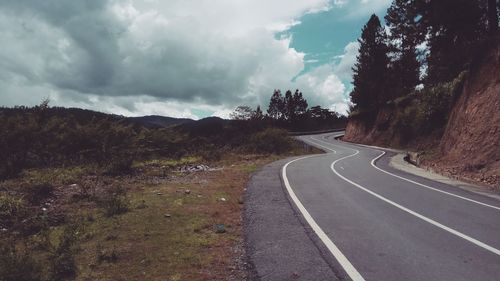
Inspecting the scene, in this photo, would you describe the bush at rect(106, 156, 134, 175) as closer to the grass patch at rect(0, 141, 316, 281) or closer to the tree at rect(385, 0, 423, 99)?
the grass patch at rect(0, 141, 316, 281)

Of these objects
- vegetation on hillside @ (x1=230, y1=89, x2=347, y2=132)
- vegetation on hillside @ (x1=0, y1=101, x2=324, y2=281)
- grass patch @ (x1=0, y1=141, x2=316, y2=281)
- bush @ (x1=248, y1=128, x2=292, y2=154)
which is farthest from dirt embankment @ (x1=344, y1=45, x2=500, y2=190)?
vegetation on hillside @ (x1=230, y1=89, x2=347, y2=132)

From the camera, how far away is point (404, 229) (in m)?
7.94

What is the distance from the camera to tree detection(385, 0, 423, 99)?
1058 inches

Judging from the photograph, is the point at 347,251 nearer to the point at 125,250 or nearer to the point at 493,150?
the point at 125,250

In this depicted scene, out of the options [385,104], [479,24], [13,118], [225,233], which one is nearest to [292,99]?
[385,104]

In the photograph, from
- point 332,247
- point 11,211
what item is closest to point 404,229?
point 332,247

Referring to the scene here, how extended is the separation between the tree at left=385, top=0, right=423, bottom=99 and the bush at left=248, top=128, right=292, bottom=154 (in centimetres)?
1466

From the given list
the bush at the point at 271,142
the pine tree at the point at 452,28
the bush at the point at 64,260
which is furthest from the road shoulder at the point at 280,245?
the bush at the point at 271,142

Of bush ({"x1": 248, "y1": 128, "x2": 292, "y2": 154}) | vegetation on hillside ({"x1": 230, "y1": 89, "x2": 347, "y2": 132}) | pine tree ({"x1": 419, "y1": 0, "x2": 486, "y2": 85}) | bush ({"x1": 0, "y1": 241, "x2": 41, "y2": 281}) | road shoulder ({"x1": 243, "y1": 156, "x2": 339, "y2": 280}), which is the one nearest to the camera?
bush ({"x1": 0, "y1": 241, "x2": 41, "y2": 281})

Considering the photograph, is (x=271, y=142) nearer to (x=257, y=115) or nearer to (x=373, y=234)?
(x=257, y=115)

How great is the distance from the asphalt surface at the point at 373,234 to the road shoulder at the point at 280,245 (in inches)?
0.6

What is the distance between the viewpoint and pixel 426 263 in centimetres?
584

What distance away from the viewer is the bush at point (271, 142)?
41.6m

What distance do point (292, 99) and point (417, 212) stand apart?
372ft
